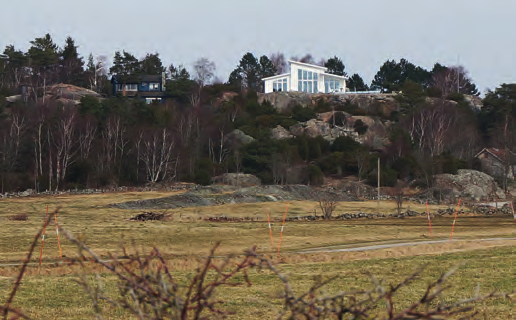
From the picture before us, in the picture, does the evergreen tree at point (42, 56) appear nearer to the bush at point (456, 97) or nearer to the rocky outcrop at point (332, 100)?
the rocky outcrop at point (332, 100)

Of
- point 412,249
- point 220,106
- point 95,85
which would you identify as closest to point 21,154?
point 220,106

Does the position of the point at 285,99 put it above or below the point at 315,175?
above

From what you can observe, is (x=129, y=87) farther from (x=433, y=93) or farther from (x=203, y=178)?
(x=433, y=93)

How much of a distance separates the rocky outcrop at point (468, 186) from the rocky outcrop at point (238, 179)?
17635mm

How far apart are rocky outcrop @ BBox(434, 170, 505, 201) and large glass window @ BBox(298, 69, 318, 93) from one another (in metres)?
40.8

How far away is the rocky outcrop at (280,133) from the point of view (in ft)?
318

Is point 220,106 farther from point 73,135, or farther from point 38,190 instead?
point 38,190

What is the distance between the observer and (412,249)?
110 ft

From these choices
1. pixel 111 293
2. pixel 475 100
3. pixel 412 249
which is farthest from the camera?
pixel 475 100

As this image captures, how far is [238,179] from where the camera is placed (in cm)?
8181

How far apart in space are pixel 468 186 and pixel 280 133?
25764 mm

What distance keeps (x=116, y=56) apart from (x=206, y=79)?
87.2 ft

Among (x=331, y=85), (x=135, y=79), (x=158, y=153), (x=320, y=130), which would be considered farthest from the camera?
(x=331, y=85)

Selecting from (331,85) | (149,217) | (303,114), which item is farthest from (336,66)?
(149,217)
